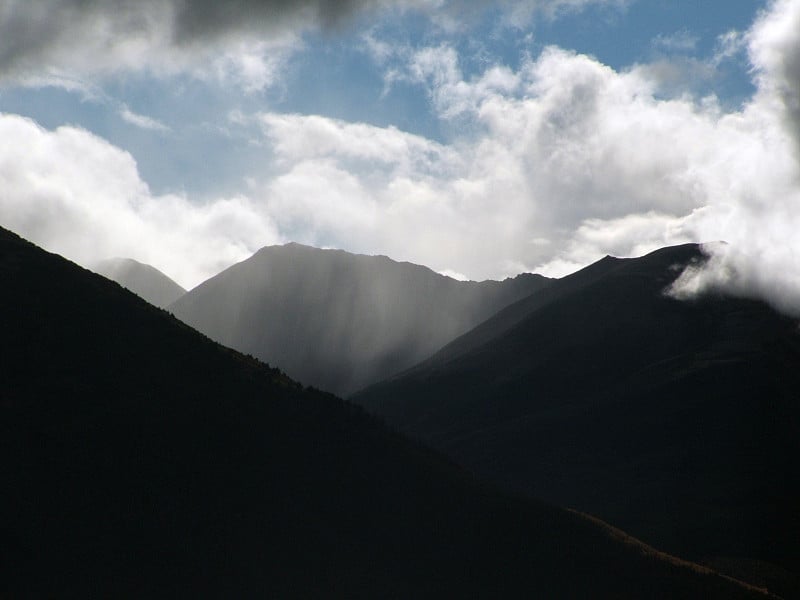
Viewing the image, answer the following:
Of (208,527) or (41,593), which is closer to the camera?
(41,593)

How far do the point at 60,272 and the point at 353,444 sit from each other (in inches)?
1192

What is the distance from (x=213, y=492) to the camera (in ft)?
187

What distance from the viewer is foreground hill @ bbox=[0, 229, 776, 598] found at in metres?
48.9

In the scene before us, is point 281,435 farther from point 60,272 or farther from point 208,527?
point 60,272

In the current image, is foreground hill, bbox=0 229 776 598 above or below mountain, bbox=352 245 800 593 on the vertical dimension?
below

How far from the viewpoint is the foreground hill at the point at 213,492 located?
1924 inches

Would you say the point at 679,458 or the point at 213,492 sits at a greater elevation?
the point at 679,458

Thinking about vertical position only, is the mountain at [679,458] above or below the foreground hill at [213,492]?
above

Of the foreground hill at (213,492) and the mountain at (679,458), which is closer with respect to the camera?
the foreground hill at (213,492)

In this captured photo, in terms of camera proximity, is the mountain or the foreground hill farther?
the mountain

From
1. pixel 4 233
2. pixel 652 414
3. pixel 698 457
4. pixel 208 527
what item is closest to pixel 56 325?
pixel 4 233

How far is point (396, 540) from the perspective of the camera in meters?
59.9

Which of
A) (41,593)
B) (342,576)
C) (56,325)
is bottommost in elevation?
(41,593)

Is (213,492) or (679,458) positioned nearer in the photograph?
(213,492)
